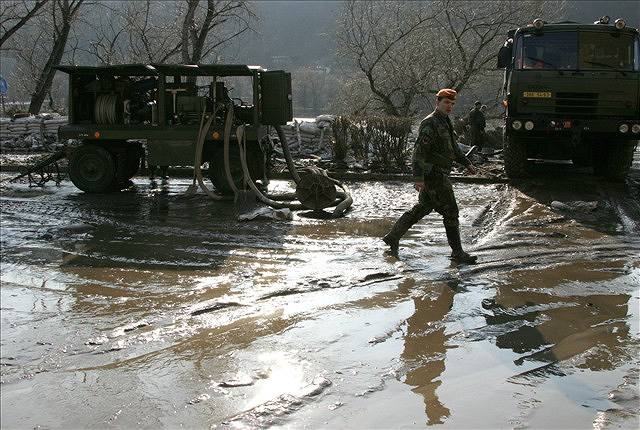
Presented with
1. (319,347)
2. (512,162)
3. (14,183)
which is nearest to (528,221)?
(512,162)

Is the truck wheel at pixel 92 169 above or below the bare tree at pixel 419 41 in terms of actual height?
below

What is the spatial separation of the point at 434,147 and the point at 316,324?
2.76 meters

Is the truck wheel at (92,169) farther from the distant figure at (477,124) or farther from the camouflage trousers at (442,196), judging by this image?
the distant figure at (477,124)

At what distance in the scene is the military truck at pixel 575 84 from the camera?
1148 centimetres

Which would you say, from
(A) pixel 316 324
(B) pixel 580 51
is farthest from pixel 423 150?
(B) pixel 580 51

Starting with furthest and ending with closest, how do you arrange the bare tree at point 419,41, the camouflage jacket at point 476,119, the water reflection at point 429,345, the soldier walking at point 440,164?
the bare tree at point 419,41 → the camouflage jacket at point 476,119 → the soldier walking at point 440,164 → the water reflection at point 429,345

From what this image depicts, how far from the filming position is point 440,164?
7.27 meters

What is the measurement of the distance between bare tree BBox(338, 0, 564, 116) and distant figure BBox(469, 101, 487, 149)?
5.59 metres

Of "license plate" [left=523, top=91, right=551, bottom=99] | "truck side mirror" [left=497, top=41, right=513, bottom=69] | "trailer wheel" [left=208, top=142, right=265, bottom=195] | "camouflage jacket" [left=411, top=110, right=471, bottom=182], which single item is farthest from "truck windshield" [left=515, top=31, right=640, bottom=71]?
"camouflage jacket" [left=411, top=110, right=471, bottom=182]

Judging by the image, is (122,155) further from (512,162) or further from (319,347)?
(319,347)

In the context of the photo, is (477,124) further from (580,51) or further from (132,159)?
(132,159)

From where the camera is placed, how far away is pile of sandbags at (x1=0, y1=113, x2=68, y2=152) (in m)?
18.5

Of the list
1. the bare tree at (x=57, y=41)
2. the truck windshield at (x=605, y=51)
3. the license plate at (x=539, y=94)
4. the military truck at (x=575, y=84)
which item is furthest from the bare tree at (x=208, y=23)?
the truck windshield at (x=605, y=51)

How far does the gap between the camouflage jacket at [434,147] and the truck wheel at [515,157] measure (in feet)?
18.1
